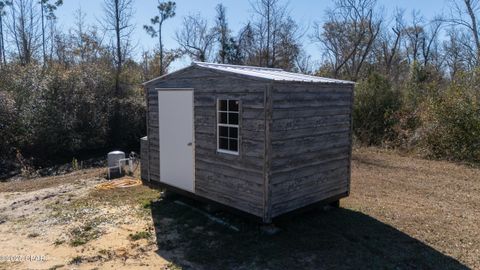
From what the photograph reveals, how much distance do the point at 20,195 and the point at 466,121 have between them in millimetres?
A: 11875

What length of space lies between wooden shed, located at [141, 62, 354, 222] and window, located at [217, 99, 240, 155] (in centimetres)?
1

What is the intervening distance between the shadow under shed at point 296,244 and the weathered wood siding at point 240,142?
1.49ft

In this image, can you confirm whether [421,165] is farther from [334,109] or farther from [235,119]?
[235,119]

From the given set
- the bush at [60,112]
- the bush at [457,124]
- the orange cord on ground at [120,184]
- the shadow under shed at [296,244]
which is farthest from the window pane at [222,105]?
the bush at [60,112]

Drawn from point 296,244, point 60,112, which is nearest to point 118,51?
point 60,112

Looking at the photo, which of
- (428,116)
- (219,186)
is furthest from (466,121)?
(219,186)

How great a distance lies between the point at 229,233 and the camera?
525 cm

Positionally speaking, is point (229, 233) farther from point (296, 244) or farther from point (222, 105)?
point (222, 105)

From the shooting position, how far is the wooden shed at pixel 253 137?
498cm

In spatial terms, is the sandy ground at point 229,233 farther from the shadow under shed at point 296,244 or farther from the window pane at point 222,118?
the window pane at point 222,118

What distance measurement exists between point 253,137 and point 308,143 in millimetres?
948

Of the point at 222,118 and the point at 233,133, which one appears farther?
the point at 222,118

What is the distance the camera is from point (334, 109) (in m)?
5.97

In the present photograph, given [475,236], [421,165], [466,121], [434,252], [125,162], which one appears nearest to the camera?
[434,252]
